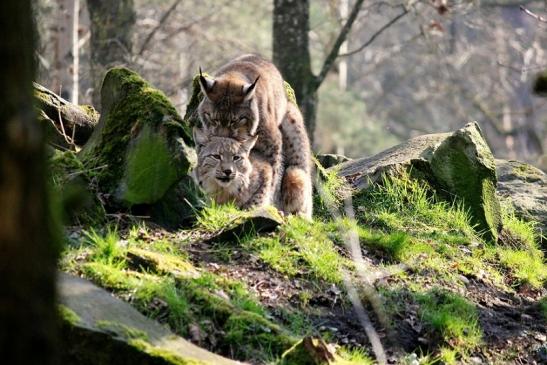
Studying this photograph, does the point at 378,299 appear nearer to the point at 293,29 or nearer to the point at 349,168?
the point at 349,168

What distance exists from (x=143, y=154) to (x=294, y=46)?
652 centimetres

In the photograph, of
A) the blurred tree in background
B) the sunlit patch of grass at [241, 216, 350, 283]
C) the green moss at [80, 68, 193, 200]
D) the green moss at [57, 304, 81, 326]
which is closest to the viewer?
the green moss at [57, 304, 81, 326]

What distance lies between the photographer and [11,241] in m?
2.72

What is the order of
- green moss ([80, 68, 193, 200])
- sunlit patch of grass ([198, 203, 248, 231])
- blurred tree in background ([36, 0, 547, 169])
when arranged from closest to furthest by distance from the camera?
green moss ([80, 68, 193, 200]) → sunlit patch of grass ([198, 203, 248, 231]) → blurred tree in background ([36, 0, 547, 169])

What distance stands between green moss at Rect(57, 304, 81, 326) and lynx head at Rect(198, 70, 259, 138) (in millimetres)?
4072

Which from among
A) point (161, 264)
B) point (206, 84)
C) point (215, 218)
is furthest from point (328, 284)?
point (206, 84)

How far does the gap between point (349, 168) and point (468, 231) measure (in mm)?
1830

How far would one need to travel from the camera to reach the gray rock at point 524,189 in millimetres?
9695

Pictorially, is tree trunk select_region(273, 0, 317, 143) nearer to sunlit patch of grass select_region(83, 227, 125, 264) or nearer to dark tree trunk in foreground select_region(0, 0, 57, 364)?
sunlit patch of grass select_region(83, 227, 125, 264)

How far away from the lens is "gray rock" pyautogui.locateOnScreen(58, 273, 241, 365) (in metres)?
4.95

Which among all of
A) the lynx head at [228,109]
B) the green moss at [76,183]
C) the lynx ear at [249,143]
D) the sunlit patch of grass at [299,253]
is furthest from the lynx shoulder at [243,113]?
the green moss at [76,183]

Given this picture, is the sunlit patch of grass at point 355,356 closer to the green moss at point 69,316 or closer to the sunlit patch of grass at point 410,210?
the green moss at point 69,316

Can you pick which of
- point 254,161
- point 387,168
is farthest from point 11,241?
point 387,168

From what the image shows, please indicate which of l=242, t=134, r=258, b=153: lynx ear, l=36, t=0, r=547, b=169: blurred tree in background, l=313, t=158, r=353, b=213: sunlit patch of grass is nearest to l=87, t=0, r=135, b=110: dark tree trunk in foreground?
l=36, t=0, r=547, b=169: blurred tree in background
